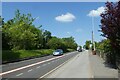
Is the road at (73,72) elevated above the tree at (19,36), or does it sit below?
below

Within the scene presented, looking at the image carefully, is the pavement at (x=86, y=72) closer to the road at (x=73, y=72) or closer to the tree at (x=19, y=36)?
the road at (x=73, y=72)

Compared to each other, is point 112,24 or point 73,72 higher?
point 112,24

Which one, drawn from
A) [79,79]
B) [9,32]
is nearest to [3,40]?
[9,32]

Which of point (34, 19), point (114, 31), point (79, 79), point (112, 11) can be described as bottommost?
point (79, 79)

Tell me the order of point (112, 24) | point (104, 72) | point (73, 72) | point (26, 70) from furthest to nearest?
point (26, 70), point (112, 24), point (73, 72), point (104, 72)

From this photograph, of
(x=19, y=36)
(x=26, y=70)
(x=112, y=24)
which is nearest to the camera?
(x=112, y=24)

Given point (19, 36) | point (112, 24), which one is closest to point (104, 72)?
point (112, 24)

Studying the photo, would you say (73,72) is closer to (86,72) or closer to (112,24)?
(86,72)

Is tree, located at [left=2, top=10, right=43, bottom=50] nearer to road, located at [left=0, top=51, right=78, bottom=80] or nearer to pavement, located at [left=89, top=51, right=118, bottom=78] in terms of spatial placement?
road, located at [left=0, top=51, right=78, bottom=80]

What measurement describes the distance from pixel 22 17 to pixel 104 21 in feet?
203

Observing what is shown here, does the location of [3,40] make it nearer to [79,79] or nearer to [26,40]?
[26,40]

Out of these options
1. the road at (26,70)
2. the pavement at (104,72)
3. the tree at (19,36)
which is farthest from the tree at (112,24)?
the tree at (19,36)

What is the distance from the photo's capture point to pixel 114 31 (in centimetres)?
2634

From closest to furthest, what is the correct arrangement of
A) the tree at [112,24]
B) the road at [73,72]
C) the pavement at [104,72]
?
1. the pavement at [104,72]
2. the road at [73,72]
3. the tree at [112,24]
